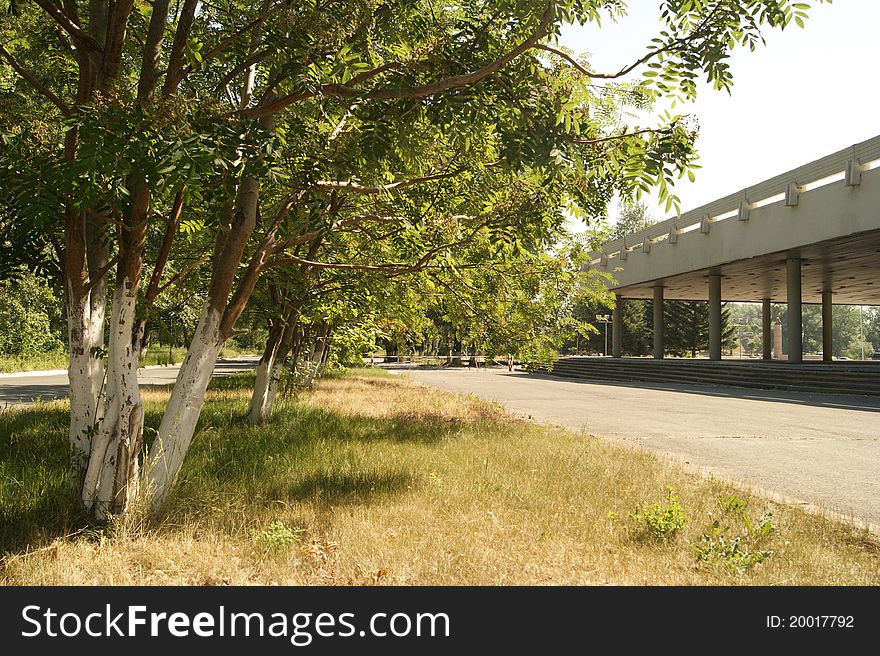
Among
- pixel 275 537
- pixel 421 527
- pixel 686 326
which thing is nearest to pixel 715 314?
pixel 686 326

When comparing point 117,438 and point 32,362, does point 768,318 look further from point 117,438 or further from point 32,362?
point 117,438

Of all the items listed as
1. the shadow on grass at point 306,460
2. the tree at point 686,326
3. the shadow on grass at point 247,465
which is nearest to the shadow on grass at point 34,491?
the shadow on grass at point 247,465

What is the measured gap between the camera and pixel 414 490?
6.11m

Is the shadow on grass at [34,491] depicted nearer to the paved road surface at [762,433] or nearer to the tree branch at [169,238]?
the tree branch at [169,238]

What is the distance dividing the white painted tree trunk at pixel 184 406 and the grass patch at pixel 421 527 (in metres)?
0.31

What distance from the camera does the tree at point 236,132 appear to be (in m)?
4.11

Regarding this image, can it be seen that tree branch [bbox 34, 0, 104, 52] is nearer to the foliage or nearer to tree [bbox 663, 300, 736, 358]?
the foliage

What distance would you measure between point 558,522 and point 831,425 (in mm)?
10325

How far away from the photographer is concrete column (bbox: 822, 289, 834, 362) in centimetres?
3916

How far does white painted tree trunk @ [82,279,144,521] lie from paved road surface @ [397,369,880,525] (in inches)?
248

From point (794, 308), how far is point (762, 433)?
2095 centimetres

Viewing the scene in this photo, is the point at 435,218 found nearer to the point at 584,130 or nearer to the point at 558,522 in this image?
the point at 584,130

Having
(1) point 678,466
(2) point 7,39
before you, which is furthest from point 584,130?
(2) point 7,39

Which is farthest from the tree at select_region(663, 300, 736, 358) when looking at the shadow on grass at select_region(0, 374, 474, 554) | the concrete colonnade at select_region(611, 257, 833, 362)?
the shadow on grass at select_region(0, 374, 474, 554)
